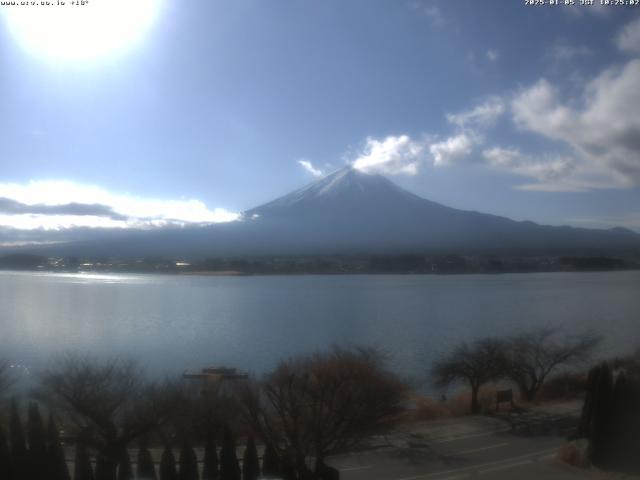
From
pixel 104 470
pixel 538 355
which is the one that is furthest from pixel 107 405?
pixel 538 355

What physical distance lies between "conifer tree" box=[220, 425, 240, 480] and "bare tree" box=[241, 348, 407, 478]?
518 mm

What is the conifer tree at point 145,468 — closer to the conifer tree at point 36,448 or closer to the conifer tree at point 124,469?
the conifer tree at point 124,469

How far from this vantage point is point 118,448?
6.00 metres

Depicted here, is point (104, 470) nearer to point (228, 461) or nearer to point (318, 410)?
point (228, 461)

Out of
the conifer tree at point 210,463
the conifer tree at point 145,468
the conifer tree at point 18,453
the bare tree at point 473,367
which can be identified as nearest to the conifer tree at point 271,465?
the conifer tree at point 210,463

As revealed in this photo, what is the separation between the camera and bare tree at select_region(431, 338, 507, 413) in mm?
10914

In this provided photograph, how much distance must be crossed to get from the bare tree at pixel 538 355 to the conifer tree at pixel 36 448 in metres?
8.72

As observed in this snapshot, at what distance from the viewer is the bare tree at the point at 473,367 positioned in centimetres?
1091

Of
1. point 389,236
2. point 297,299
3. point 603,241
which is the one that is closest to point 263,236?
point 389,236

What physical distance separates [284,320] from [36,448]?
1338 centimetres

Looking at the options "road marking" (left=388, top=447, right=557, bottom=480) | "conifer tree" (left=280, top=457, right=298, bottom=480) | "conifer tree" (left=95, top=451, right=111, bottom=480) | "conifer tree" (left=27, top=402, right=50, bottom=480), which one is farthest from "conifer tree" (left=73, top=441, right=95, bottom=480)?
"road marking" (left=388, top=447, right=557, bottom=480)

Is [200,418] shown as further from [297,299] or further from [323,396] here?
[297,299]

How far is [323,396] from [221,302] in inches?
746

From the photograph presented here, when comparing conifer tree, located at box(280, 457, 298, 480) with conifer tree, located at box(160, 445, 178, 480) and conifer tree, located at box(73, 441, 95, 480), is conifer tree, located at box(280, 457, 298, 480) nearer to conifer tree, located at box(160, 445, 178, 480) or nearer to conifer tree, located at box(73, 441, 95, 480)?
conifer tree, located at box(160, 445, 178, 480)
